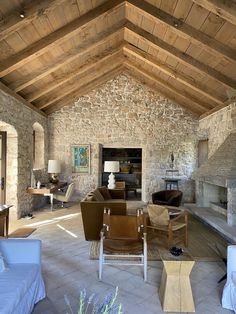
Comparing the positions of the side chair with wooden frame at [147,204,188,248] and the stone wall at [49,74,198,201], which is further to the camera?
the stone wall at [49,74,198,201]

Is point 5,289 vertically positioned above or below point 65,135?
below

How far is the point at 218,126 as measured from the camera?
21.0 feet

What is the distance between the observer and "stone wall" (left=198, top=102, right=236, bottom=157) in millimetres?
5543

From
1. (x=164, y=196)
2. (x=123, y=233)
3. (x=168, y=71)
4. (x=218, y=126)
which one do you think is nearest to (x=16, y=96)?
(x=168, y=71)

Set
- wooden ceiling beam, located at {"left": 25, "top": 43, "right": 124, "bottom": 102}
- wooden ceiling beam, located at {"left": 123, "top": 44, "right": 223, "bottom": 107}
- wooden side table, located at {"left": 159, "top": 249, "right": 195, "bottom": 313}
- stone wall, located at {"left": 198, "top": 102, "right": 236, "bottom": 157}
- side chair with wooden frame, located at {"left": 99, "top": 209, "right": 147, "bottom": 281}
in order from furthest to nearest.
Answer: wooden ceiling beam, located at {"left": 25, "top": 43, "right": 124, "bottom": 102} < wooden ceiling beam, located at {"left": 123, "top": 44, "right": 223, "bottom": 107} < stone wall, located at {"left": 198, "top": 102, "right": 236, "bottom": 157} < side chair with wooden frame, located at {"left": 99, "top": 209, "right": 147, "bottom": 281} < wooden side table, located at {"left": 159, "top": 249, "right": 195, "bottom": 313}

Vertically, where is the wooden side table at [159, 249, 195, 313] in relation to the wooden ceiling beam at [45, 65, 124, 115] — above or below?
below

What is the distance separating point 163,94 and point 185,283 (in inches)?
252

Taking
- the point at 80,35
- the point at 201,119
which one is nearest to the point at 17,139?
the point at 80,35

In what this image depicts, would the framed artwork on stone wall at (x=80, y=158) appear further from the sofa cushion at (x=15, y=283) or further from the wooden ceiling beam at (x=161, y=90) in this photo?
the sofa cushion at (x=15, y=283)

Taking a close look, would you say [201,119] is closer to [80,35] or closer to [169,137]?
[169,137]

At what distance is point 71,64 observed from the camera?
5.62 m

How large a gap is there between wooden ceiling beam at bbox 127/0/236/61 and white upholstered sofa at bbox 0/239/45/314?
12.3 feet

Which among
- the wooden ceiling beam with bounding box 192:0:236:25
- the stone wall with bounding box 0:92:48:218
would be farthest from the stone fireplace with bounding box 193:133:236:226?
the stone wall with bounding box 0:92:48:218

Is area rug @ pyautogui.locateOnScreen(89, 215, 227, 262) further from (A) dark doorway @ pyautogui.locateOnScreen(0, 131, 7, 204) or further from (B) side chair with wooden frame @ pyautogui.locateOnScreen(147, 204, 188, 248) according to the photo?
(A) dark doorway @ pyautogui.locateOnScreen(0, 131, 7, 204)
